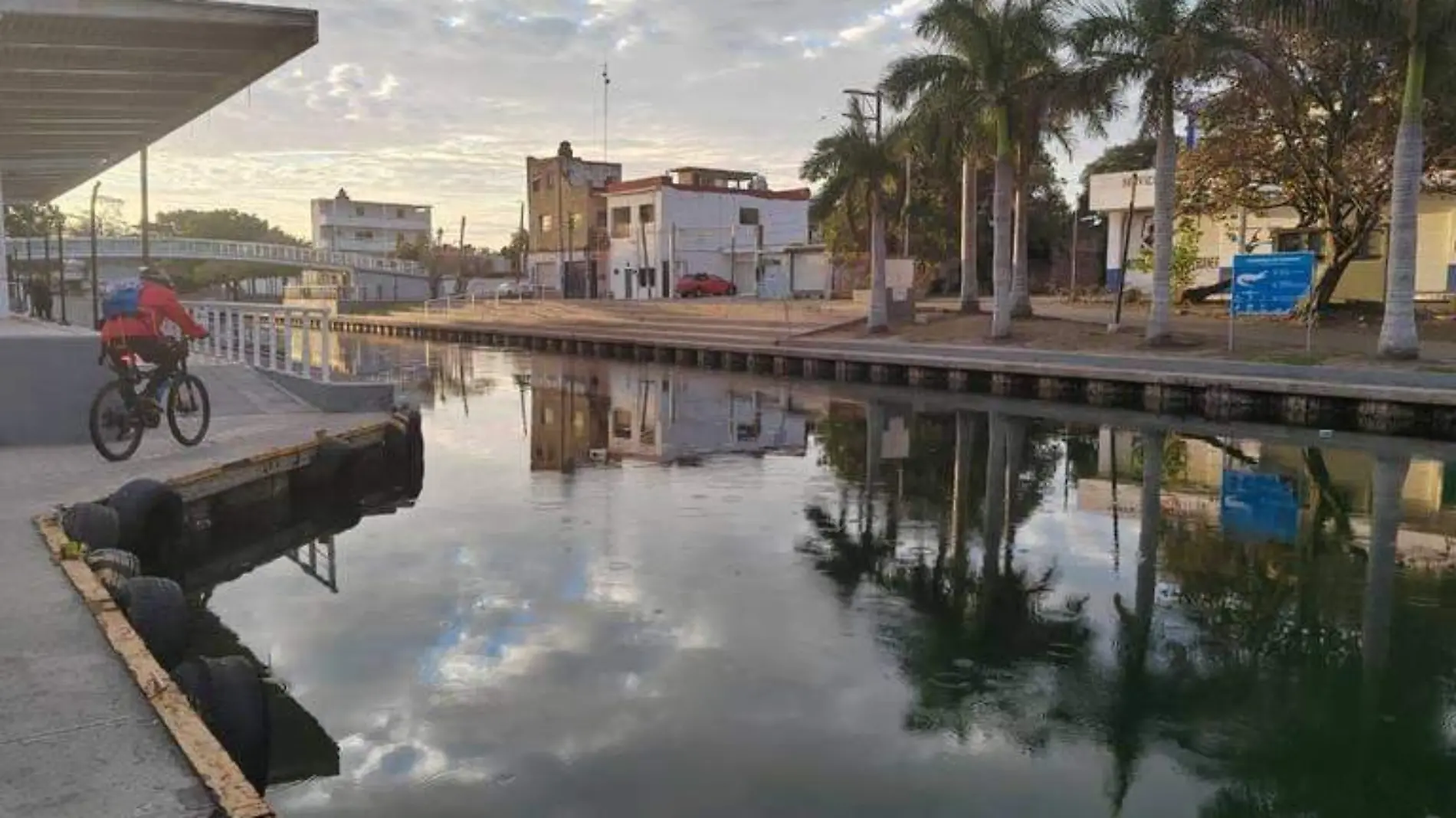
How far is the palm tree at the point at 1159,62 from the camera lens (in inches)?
1037

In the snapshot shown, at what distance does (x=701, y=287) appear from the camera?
59.7 m

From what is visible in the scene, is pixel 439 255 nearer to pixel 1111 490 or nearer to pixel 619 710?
pixel 1111 490

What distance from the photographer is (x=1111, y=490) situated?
604 inches

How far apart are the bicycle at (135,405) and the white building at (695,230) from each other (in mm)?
49458

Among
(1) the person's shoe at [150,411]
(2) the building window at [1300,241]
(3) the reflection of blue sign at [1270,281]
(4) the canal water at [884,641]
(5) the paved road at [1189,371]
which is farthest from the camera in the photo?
(2) the building window at [1300,241]

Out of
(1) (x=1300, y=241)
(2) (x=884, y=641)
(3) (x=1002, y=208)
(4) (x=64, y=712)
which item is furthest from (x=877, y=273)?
(4) (x=64, y=712)

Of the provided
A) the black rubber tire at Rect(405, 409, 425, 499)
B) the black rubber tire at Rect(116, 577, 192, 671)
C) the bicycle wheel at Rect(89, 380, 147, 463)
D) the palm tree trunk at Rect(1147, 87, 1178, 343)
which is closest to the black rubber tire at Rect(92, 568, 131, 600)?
the black rubber tire at Rect(116, 577, 192, 671)

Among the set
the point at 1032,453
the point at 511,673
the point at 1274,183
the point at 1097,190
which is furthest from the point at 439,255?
the point at 511,673

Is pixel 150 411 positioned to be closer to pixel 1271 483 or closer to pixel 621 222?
pixel 1271 483

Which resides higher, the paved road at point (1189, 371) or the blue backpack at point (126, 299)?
the blue backpack at point (126, 299)

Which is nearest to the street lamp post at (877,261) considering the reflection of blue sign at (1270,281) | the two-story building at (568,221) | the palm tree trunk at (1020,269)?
the palm tree trunk at (1020,269)

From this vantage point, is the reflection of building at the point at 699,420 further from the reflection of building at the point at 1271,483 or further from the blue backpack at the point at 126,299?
the blue backpack at the point at 126,299

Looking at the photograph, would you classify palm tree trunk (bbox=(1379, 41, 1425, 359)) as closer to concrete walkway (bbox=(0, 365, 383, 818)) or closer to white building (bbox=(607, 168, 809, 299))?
concrete walkway (bbox=(0, 365, 383, 818))

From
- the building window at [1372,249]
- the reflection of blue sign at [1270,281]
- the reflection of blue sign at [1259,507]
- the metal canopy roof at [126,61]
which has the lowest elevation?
the reflection of blue sign at [1259,507]
